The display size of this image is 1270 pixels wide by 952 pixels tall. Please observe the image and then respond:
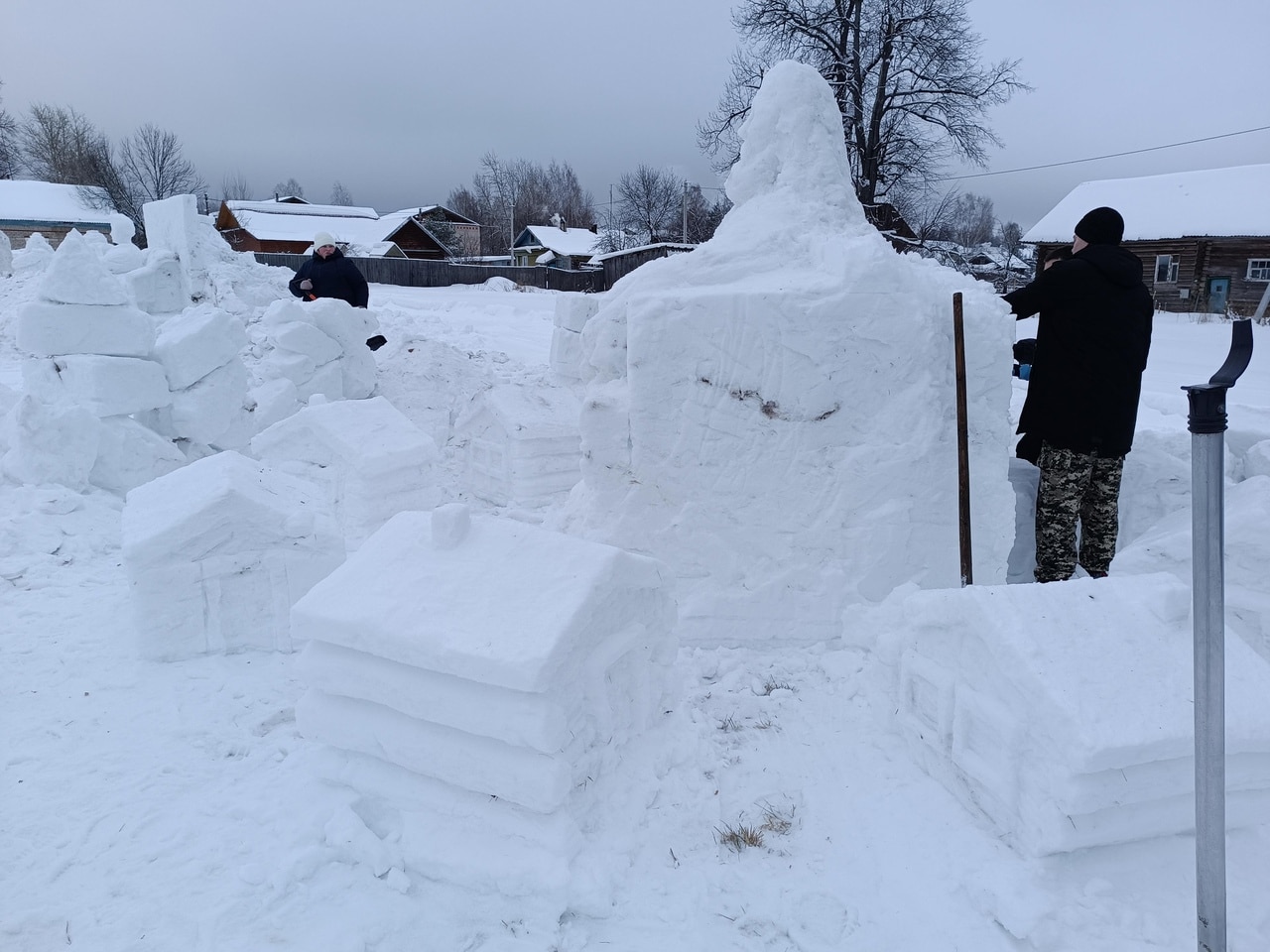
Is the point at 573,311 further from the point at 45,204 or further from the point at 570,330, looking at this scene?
the point at 45,204

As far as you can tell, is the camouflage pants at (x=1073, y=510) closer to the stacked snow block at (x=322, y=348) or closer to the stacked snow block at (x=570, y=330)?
the stacked snow block at (x=570, y=330)

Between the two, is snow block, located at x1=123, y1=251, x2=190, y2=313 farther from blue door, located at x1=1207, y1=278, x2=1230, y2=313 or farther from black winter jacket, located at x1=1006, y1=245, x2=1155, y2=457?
blue door, located at x1=1207, y1=278, x2=1230, y2=313

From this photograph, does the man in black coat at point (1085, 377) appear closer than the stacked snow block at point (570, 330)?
Yes

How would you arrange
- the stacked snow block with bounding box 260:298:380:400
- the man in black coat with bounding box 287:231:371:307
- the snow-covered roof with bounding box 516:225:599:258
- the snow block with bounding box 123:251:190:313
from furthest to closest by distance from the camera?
the snow-covered roof with bounding box 516:225:599:258
the snow block with bounding box 123:251:190:313
the man in black coat with bounding box 287:231:371:307
the stacked snow block with bounding box 260:298:380:400

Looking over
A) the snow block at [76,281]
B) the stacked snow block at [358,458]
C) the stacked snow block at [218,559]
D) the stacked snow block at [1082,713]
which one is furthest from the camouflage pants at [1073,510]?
the snow block at [76,281]

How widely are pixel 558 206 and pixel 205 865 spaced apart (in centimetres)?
5895

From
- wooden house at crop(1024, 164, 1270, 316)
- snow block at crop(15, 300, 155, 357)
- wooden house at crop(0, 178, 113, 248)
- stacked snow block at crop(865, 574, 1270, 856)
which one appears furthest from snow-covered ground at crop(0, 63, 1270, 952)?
wooden house at crop(0, 178, 113, 248)

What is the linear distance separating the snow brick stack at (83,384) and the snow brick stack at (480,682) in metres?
3.85

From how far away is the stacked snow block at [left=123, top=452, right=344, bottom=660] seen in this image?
3.16m

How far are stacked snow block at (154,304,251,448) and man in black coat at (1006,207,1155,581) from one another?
5.57 m

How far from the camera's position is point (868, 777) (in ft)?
8.66

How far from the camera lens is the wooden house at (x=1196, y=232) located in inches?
787

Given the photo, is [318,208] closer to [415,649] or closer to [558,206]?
[558,206]

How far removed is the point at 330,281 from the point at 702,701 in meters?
7.30
